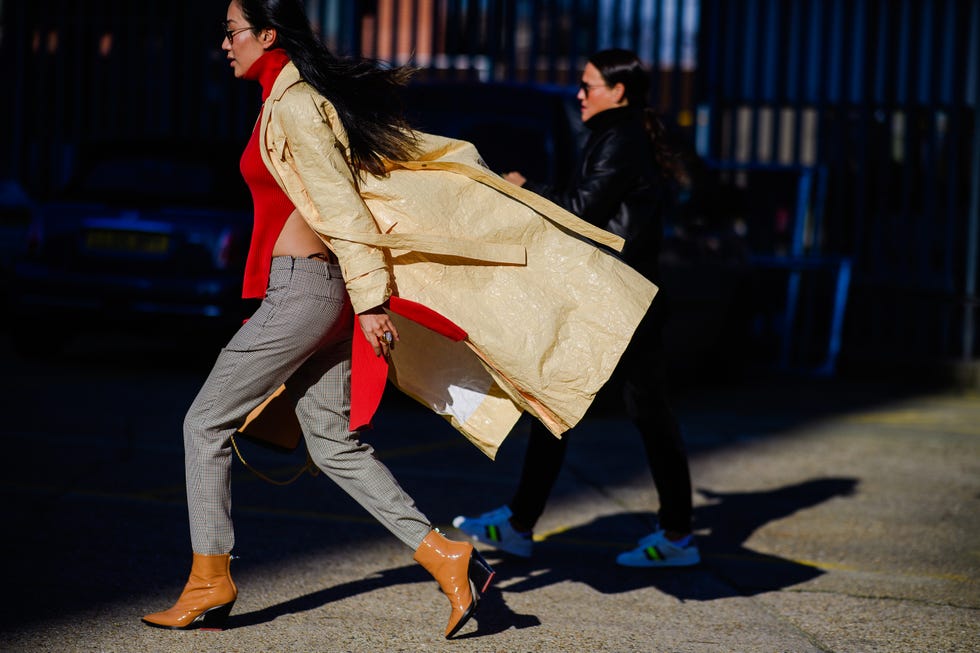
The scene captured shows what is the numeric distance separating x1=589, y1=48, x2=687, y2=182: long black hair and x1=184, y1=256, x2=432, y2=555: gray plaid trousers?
1.50 m

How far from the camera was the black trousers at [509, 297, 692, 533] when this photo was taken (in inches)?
183

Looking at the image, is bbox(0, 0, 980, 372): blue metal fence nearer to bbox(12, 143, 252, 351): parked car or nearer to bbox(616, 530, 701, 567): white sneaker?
bbox(12, 143, 252, 351): parked car

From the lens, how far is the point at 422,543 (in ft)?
12.2

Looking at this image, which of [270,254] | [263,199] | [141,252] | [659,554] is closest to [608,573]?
[659,554]

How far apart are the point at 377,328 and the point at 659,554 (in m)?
1.72

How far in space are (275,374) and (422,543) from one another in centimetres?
63

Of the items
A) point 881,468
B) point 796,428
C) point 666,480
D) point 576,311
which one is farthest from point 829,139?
point 576,311

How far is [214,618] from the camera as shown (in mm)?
3742

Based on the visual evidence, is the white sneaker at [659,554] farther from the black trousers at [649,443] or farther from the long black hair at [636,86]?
the long black hair at [636,86]

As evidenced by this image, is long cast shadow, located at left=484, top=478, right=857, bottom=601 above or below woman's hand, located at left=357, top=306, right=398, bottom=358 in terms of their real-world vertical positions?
below

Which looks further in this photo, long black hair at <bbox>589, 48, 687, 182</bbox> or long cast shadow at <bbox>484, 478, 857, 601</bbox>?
long black hair at <bbox>589, 48, 687, 182</bbox>

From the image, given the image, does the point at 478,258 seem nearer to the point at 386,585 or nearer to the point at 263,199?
A: the point at 263,199

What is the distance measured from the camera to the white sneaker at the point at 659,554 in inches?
186

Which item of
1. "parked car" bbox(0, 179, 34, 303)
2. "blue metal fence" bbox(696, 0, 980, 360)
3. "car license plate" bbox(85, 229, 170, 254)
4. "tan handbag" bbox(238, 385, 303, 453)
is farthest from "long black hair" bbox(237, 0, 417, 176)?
"parked car" bbox(0, 179, 34, 303)
